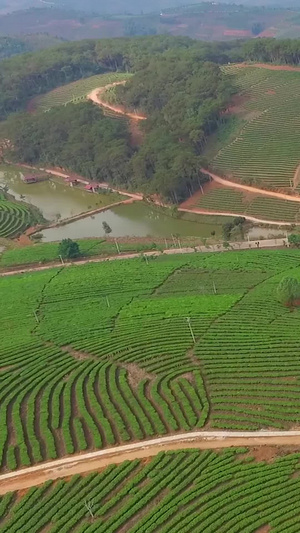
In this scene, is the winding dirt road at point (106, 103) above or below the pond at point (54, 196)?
above

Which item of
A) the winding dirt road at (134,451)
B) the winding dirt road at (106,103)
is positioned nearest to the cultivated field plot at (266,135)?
the winding dirt road at (106,103)

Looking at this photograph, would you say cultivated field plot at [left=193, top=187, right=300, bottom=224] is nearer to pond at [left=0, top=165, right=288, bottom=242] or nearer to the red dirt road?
→ pond at [left=0, top=165, right=288, bottom=242]

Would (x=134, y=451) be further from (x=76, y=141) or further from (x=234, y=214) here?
(x=76, y=141)

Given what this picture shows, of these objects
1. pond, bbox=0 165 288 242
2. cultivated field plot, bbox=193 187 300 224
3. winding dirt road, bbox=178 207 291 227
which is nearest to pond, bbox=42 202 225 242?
pond, bbox=0 165 288 242

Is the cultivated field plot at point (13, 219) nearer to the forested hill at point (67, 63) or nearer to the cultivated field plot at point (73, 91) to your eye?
the cultivated field plot at point (73, 91)

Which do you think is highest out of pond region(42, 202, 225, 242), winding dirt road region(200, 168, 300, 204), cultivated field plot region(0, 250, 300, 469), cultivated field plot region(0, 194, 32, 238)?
cultivated field plot region(0, 250, 300, 469)
